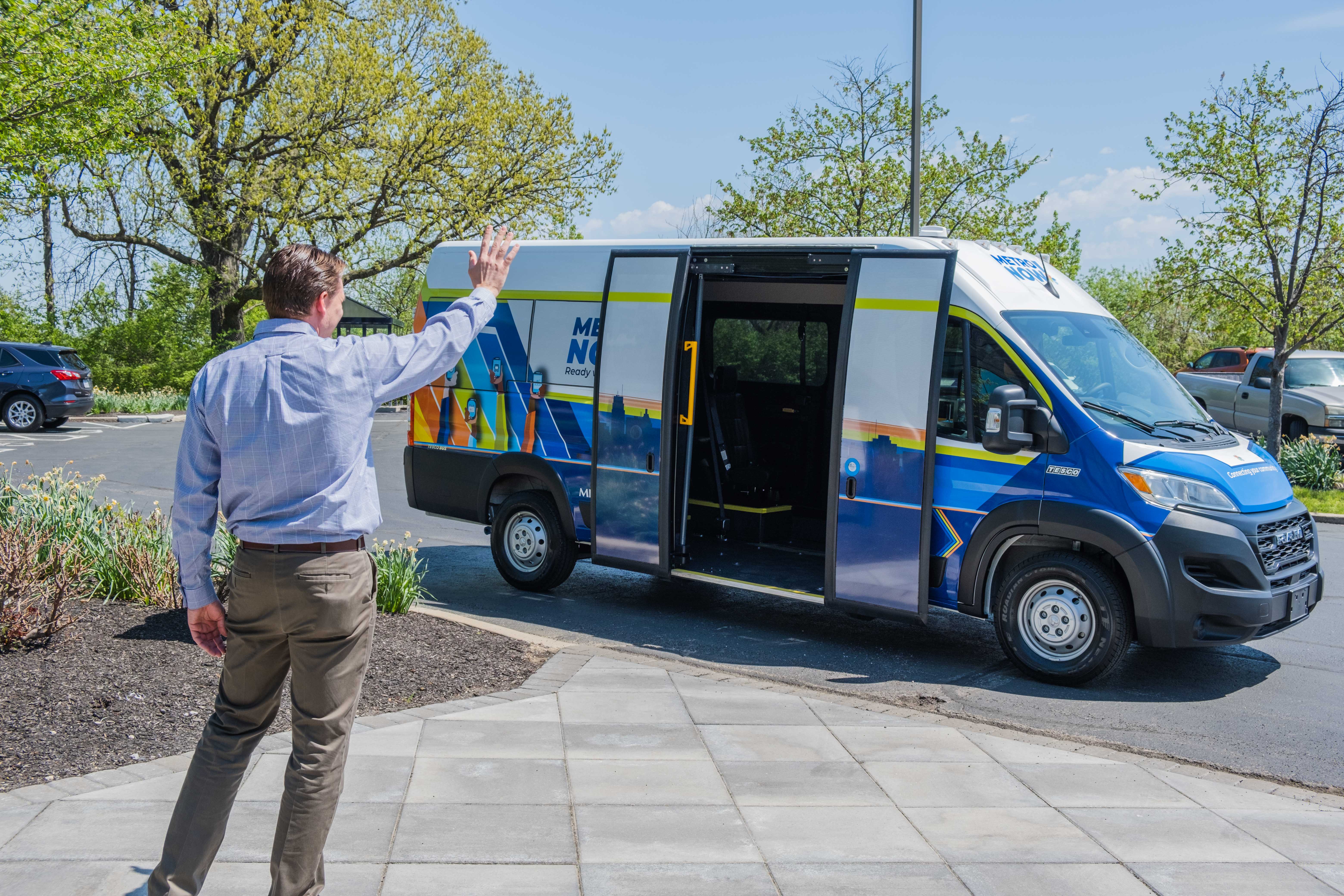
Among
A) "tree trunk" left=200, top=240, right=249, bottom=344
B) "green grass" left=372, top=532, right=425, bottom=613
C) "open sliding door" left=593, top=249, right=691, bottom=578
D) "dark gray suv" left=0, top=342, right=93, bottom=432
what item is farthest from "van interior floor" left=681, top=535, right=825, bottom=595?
"tree trunk" left=200, top=240, right=249, bottom=344

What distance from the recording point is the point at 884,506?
280 inches

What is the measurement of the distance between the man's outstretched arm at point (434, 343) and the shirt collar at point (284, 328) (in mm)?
151

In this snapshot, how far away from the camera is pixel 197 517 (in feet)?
10.7

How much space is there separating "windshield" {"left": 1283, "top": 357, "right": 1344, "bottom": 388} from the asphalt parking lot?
381 inches

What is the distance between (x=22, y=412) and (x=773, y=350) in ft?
63.4

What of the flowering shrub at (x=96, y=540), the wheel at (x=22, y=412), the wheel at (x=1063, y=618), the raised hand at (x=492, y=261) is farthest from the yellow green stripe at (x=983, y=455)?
the wheel at (x=22, y=412)

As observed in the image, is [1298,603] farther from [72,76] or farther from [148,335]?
[148,335]

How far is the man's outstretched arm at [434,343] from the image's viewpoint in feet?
10.6

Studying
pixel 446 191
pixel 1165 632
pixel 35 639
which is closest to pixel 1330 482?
pixel 1165 632

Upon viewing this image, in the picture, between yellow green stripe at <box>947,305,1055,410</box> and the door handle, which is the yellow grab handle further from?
yellow green stripe at <box>947,305,1055,410</box>

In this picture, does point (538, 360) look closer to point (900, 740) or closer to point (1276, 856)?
point (900, 740)

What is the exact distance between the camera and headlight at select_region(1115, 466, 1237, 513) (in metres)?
6.38

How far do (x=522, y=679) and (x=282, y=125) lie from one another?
2489 centimetres

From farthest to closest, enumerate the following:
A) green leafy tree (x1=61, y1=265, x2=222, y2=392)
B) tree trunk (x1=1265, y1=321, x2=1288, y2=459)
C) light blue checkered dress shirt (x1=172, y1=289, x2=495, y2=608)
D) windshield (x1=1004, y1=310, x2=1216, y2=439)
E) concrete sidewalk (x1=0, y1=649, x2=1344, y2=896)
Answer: green leafy tree (x1=61, y1=265, x2=222, y2=392)
tree trunk (x1=1265, y1=321, x2=1288, y2=459)
windshield (x1=1004, y1=310, x2=1216, y2=439)
concrete sidewalk (x1=0, y1=649, x2=1344, y2=896)
light blue checkered dress shirt (x1=172, y1=289, x2=495, y2=608)
